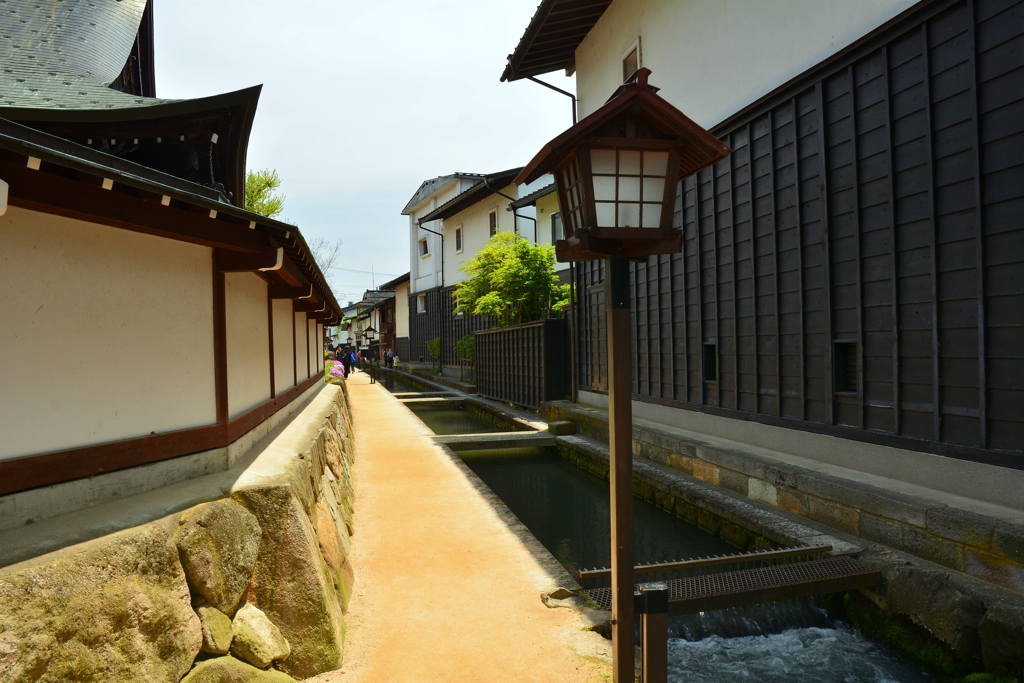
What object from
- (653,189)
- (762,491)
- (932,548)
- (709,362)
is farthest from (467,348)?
(653,189)

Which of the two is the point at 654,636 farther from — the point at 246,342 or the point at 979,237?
the point at 246,342

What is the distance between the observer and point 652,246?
3.25 m

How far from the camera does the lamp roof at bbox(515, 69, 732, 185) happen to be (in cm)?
309

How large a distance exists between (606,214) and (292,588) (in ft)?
9.50

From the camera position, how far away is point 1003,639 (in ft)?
12.8

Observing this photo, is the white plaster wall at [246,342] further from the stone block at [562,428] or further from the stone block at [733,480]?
the stone block at [562,428]

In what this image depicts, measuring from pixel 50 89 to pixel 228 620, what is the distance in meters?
4.39

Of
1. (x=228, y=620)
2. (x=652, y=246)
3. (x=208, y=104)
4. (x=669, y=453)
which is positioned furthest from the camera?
(x=669, y=453)

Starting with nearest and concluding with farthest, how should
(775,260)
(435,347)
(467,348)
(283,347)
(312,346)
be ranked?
(775,260) → (283,347) → (312,346) → (467,348) → (435,347)

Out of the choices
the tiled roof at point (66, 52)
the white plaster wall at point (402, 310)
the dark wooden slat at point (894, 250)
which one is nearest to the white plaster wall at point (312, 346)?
the tiled roof at point (66, 52)

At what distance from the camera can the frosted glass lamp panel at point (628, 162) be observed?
10.5ft

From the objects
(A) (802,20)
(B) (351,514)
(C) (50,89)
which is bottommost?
(B) (351,514)

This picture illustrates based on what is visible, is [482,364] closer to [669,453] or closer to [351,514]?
[669,453]

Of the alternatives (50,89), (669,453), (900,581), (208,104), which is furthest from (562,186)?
(669,453)
